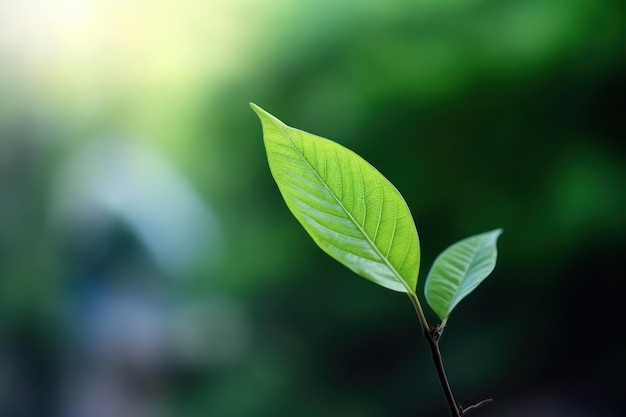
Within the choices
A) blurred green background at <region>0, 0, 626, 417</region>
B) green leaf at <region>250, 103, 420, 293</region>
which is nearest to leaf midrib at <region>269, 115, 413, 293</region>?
green leaf at <region>250, 103, 420, 293</region>

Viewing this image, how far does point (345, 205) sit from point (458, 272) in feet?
0.38

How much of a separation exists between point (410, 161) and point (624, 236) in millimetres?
362

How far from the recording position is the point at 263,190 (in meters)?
1.02

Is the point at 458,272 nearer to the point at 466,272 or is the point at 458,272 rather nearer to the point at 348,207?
the point at 466,272

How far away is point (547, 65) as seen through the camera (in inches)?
37.6

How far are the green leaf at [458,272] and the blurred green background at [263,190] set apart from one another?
22.3 inches

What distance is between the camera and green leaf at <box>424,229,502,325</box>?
0.36 meters

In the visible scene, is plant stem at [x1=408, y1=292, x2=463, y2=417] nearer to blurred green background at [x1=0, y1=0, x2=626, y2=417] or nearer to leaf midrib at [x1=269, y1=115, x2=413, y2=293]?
leaf midrib at [x1=269, y1=115, x2=413, y2=293]

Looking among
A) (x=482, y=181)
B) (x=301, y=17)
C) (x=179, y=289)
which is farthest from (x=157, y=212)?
(x=482, y=181)

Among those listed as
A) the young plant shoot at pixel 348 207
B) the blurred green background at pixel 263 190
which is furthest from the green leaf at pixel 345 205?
the blurred green background at pixel 263 190

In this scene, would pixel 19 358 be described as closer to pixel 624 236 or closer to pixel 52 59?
pixel 52 59

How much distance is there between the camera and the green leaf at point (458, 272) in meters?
0.36

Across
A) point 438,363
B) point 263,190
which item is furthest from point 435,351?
point 263,190

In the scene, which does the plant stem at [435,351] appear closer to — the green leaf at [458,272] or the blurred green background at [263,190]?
the green leaf at [458,272]
